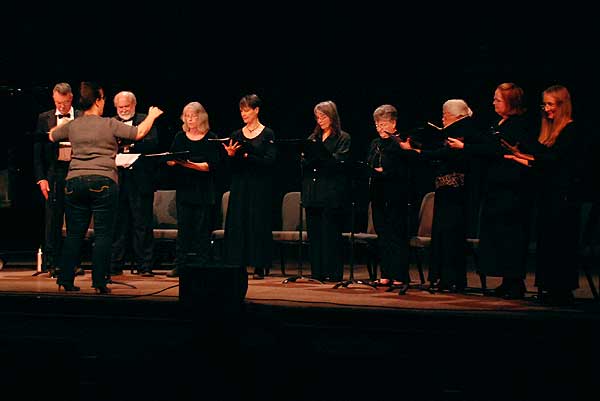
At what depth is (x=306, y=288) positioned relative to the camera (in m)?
8.79

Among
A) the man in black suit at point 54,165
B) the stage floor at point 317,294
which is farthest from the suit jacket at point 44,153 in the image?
the stage floor at point 317,294

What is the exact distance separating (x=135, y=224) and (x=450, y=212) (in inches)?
117

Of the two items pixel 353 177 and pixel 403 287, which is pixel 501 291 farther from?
pixel 353 177

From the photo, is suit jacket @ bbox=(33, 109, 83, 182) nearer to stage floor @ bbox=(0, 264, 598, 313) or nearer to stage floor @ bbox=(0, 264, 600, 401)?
stage floor @ bbox=(0, 264, 598, 313)

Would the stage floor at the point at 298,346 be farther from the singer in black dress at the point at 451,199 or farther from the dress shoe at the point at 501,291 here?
the singer in black dress at the point at 451,199

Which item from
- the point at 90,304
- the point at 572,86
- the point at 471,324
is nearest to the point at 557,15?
the point at 572,86

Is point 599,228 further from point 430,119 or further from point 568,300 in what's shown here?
point 430,119

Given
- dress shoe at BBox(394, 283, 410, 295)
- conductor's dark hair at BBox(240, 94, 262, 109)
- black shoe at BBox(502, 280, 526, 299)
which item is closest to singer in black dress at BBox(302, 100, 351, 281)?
conductor's dark hair at BBox(240, 94, 262, 109)

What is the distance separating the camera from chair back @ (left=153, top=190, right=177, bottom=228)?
10766 millimetres

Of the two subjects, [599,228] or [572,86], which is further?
→ [572,86]

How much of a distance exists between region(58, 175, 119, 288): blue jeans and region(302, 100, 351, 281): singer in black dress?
1.90 m

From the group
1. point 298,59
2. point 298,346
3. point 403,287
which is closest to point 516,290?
point 403,287

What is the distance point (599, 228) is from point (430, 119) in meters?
3.49

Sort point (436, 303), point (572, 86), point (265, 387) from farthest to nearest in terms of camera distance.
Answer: point (572, 86) → point (436, 303) → point (265, 387)
